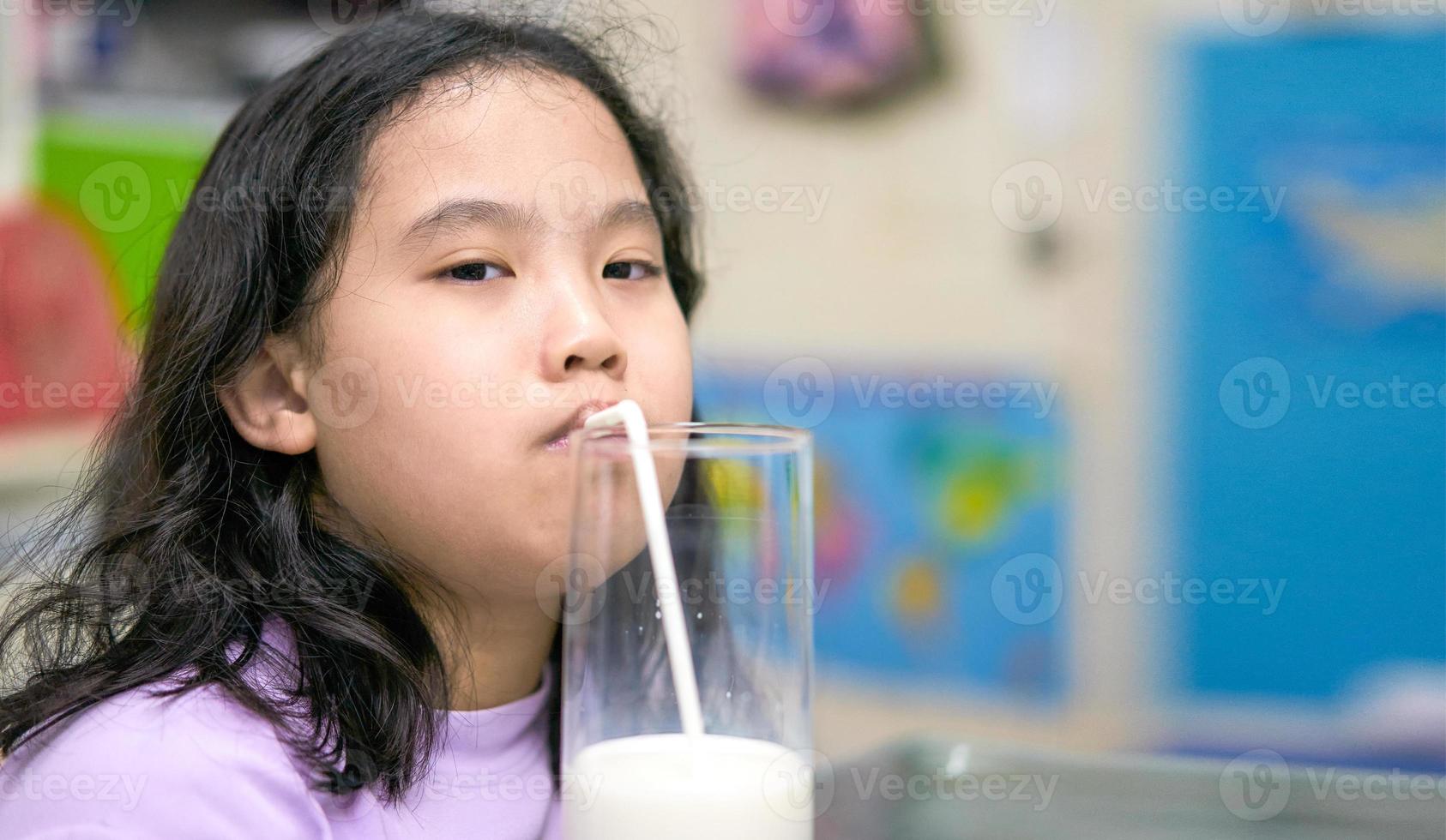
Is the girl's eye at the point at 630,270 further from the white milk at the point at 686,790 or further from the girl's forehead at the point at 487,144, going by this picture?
the white milk at the point at 686,790

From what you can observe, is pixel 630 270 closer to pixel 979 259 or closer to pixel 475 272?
pixel 475 272

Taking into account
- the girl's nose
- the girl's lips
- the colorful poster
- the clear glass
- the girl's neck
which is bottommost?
the colorful poster

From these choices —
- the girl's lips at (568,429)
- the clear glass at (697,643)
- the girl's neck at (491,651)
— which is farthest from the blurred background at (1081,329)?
the clear glass at (697,643)

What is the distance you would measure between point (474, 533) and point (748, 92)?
2.09 metres

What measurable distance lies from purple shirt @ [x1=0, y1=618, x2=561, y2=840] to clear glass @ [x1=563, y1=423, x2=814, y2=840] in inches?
7.5

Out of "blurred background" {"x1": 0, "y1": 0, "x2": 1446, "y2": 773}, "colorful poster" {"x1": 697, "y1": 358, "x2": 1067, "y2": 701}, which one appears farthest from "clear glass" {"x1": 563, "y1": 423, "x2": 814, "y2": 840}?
"colorful poster" {"x1": 697, "y1": 358, "x2": 1067, "y2": 701}

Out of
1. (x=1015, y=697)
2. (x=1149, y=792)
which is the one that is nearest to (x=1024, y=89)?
(x=1015, y=697)

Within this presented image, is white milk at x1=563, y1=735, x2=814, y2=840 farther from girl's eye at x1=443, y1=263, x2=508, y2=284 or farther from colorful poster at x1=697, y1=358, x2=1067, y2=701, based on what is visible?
colorful poster at x1=697, y1=358, x2=1067, y2=701

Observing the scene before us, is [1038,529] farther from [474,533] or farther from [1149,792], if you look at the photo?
[474,533]

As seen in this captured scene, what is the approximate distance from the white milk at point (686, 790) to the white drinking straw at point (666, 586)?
0.02 metres

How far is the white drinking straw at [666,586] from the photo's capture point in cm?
66

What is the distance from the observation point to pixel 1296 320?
2422 millimetres

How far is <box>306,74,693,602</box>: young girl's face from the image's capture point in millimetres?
850

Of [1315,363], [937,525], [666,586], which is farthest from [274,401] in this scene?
[1315,363]
